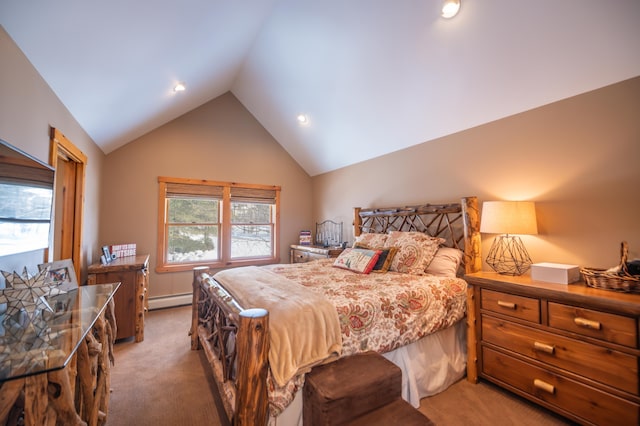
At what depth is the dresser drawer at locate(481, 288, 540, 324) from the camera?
190 centimetres

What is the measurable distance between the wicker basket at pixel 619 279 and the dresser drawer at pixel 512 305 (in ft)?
1.17

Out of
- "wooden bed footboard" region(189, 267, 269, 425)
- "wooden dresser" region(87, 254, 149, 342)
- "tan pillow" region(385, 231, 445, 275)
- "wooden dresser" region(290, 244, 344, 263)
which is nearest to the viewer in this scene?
"wooden bed footboard" region(189, 267, 269, 425)

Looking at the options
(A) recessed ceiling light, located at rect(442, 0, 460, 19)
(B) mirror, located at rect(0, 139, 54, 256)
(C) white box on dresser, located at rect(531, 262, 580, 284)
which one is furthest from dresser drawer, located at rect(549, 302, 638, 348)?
(B) mirror, located at rect(0, 139, 54, 256)

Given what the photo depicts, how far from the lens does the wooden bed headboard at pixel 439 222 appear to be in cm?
258

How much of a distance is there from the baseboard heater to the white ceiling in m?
2.32

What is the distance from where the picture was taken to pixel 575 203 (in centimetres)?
214

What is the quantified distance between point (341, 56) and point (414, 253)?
90.2 inches

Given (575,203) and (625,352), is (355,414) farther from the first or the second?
(575,203)

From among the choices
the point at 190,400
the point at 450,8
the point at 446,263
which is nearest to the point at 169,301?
the point at 190,400

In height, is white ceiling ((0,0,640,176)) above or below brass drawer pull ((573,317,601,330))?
above

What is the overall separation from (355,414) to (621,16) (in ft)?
9.37

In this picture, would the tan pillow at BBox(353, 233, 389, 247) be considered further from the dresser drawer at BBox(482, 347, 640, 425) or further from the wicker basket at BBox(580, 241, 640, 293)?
the wicker basket at BBox(580, 241, 640, 293)

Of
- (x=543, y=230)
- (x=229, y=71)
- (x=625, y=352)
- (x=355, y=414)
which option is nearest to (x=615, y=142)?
(x=543, y=230)

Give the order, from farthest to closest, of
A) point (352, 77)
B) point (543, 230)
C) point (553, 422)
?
point (352, 77)
point (543, 230)
point (553, 422)
